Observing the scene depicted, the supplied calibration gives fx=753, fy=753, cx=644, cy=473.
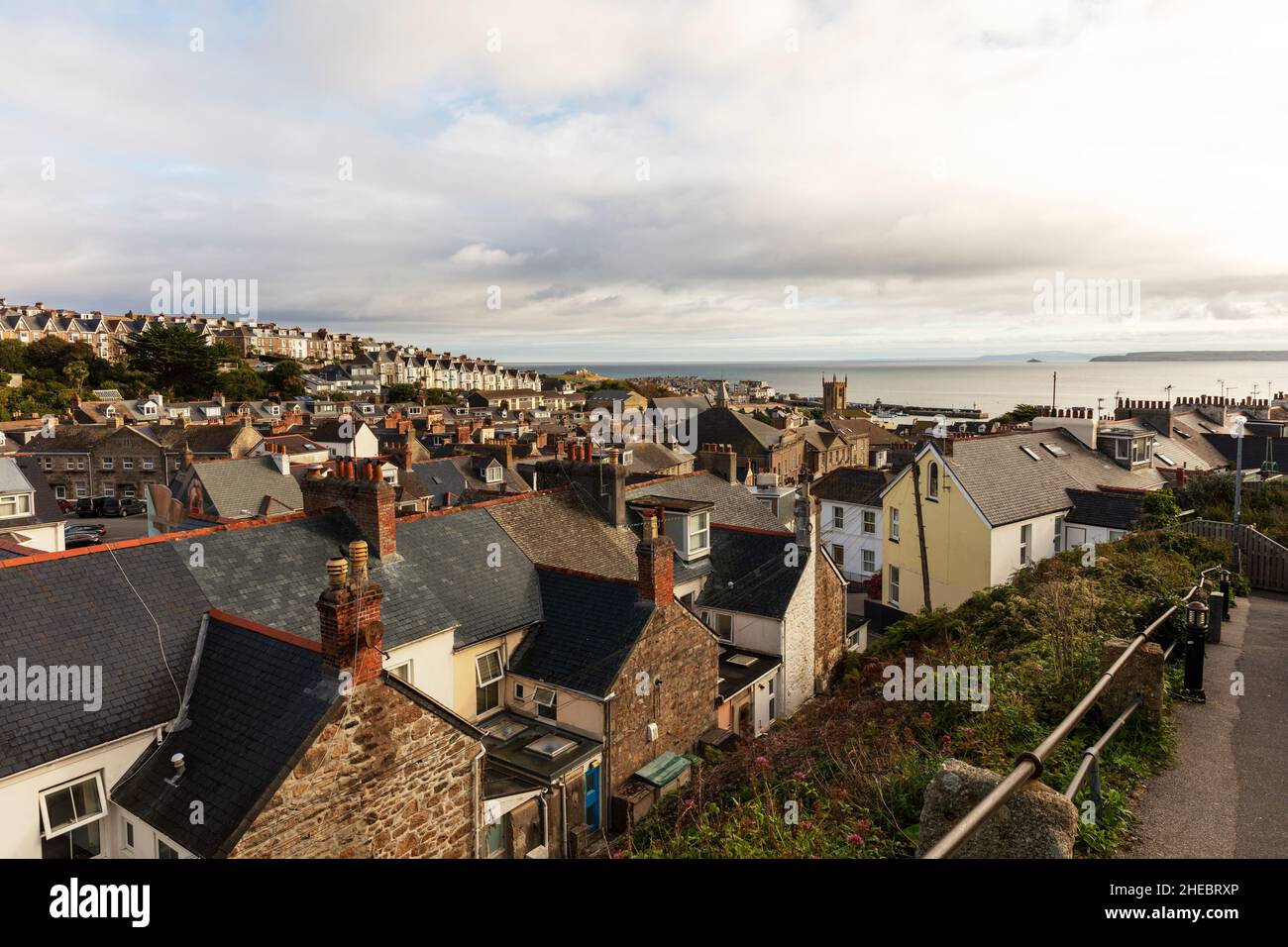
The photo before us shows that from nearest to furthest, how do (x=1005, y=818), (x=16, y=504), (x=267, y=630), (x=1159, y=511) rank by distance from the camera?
1. (x=1005, y=818)
2. (x=267, y=630)
3. (x=1159, y=511)
4. (x=16, y=504)

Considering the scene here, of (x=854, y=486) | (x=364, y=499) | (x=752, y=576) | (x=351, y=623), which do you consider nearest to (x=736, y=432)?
(x=854, y=486)

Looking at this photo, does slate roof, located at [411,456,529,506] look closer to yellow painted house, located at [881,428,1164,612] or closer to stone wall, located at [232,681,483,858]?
yellow painted house, located at [881,428,1164,612]

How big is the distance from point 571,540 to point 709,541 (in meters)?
4.94

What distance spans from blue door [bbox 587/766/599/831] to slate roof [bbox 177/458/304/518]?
29.2m

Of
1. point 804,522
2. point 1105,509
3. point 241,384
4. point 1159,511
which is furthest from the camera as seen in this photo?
point 241,384

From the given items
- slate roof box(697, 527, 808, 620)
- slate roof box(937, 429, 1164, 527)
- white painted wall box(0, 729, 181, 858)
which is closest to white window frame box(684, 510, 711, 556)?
slate roof box(697, 527, 808, 620)

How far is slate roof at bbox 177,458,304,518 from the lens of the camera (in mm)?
41125

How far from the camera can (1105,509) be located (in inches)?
1200

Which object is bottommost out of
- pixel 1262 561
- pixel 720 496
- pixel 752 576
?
pixel 752 576

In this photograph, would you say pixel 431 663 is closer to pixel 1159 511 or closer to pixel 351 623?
pixel 351 623

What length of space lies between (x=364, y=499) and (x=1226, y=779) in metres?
16.3

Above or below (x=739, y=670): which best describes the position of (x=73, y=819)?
above

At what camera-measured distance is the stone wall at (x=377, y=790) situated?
10.1 m
